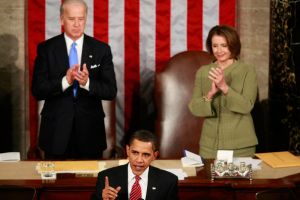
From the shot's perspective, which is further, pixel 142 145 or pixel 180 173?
pixel 180 173

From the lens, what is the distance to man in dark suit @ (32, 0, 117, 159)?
179 inches

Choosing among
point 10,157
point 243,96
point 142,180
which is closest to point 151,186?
point 142,180

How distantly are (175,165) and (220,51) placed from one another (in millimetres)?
771

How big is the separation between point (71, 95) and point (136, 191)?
5.14 ft

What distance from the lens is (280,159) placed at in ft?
13.3

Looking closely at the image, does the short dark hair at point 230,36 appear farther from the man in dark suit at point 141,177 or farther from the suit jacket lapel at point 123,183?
the suit jacket lapel at point 123,183

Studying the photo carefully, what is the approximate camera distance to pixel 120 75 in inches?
229

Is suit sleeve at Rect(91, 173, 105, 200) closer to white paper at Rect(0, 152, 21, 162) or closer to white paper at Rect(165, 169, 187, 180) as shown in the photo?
white paper at Rect(165, 169, 187, 180)

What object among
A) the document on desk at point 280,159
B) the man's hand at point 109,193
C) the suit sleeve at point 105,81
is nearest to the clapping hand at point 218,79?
the document on desk at point 280,159

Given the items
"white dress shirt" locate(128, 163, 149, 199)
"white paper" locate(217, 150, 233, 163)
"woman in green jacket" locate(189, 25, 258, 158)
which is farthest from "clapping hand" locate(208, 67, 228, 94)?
"white dress shirt" locate(128, 163, 149, 199)

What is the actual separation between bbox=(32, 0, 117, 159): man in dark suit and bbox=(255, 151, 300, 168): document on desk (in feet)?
3.80

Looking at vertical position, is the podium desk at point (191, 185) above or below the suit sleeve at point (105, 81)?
below

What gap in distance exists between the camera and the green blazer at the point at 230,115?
409cm

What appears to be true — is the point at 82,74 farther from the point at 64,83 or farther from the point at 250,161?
the point at 250,161
